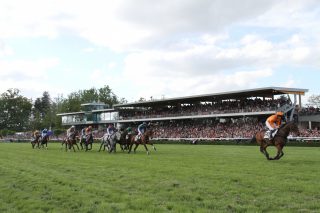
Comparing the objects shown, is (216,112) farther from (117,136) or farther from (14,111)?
(14,111)

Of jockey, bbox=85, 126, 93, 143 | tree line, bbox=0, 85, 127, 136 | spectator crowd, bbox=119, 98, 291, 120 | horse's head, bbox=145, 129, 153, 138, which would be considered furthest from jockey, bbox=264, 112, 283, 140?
tree line, bbox=0, 85, 127, 136

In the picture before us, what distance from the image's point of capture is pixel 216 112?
49.7 meters

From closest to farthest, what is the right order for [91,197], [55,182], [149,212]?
1. [149,212]
2. [91,197]
3. [55,182]

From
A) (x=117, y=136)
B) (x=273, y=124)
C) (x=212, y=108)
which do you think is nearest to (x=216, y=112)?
(x=212, y=108)

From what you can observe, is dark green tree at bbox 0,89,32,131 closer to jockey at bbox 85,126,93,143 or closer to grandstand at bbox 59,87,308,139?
grandstand at bbox 59,87,308,139

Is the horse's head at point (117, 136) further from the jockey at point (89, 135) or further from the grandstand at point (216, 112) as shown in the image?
the grandstand at point (216, 112)

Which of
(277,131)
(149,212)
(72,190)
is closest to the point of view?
(149,212)

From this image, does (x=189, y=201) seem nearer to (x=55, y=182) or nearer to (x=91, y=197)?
(x=91, y=197)

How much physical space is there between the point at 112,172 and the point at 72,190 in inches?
131

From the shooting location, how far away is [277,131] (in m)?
15.4

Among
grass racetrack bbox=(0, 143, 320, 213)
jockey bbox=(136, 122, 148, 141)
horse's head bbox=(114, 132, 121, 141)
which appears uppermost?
jockey bbox=(136, 122, 148, 141)

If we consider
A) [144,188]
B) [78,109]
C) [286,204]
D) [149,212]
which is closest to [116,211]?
[149,212]

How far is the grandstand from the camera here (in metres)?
43.1

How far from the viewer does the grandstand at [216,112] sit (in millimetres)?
43128
